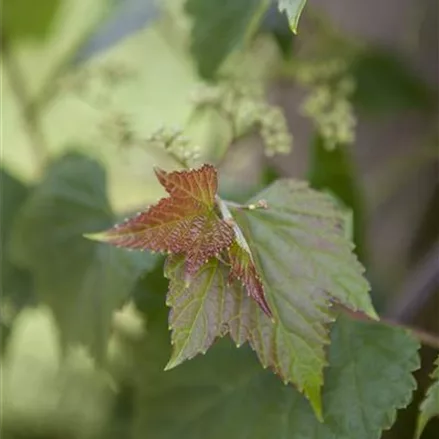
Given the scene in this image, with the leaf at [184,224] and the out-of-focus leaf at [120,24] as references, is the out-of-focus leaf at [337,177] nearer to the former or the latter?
the out-of-focus leaf at [120,24]

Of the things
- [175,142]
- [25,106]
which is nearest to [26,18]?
[25,106]

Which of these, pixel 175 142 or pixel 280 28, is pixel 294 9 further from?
pixel 280 28

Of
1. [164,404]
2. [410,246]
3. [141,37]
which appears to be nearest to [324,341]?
[164,404]

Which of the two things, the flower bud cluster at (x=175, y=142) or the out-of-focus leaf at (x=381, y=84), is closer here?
the flower bud cluster at (x=175, y=142)

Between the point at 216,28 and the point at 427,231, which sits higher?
the point at 216,28

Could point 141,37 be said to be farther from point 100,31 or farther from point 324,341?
point 324,341

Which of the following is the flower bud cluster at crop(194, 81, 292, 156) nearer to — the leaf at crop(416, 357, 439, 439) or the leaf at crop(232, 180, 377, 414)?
the leaf at crop(232, 180, 377, 414)

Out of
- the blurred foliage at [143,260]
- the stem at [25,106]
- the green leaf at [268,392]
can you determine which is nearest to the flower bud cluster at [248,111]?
the blurred foliage at [143,260]
